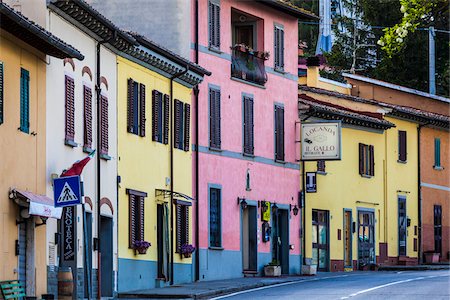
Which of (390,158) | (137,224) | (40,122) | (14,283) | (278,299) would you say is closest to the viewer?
(14,283)

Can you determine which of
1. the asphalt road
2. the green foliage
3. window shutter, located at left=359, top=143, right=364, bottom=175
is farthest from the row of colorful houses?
the green foliage

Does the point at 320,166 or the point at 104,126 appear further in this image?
the point at 320,166

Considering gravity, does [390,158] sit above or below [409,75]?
below

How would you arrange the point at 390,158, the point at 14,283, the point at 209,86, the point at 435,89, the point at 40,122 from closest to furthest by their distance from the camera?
the point at 14,283
the point at 40,122
the point at 209,86
the point at 390,158
the point at 435,89

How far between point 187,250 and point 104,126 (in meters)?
7.51

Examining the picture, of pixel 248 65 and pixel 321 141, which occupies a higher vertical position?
pixel 248 65

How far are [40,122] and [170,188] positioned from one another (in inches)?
440

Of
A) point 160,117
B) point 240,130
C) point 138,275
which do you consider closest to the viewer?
point 138,275

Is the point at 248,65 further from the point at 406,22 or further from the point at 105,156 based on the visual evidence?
the point at 406,22

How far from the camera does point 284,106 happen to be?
5231 cm

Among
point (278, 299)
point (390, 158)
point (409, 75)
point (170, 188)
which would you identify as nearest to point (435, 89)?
point (409, 75)

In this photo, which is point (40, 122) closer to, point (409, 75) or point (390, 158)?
point (390, 158)

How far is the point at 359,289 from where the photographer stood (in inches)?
1451

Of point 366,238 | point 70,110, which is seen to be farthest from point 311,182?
point 70,110
